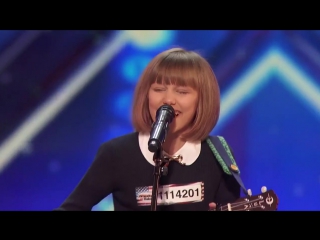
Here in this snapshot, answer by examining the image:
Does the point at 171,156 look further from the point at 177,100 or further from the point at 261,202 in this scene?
the point at 261,202

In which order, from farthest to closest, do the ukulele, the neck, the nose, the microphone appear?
the neck, the nose, the ukulele, the microphone

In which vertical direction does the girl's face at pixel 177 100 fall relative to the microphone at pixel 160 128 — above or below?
above

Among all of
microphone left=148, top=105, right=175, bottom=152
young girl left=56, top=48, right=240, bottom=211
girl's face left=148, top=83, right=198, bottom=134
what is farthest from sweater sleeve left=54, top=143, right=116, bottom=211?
microphone left=148, top=105, right=175, bottom=152

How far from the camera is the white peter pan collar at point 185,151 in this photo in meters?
1.82

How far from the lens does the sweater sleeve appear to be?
174 centimetres

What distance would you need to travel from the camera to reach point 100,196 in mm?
1779

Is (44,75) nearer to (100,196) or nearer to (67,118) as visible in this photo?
(67,118)

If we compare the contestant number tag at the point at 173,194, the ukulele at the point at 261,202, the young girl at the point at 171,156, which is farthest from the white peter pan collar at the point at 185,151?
the ukulele at the point at 261,202

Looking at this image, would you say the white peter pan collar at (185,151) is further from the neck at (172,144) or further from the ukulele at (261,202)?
the ukulele at (261,202)

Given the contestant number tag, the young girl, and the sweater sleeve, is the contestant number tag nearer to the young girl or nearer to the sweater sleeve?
the young girl

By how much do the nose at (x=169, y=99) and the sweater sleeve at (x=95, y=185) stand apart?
0.97 ft

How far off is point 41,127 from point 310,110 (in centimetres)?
154
